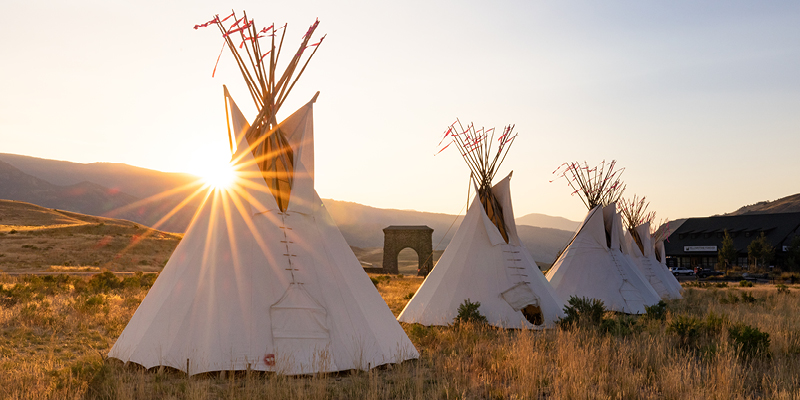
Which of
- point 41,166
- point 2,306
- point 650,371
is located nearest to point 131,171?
point 41,166

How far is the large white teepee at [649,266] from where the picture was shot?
21.8m

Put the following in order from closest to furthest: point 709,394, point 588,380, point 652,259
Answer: point 709,394
point 588,380
point 652,259

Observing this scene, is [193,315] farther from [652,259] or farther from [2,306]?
[652,259]

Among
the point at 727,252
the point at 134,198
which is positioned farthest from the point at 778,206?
the point at 134,198

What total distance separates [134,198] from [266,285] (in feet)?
492

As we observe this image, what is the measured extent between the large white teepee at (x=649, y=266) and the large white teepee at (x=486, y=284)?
1067cm

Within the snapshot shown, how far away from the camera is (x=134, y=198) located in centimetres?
13775

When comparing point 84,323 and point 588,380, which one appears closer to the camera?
point 588,380

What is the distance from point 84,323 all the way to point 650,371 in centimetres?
1041

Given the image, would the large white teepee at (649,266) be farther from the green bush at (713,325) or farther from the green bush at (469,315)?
the green bush at (469,315)

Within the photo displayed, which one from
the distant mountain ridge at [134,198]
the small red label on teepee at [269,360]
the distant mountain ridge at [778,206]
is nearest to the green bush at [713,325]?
the small red label on teepee at [269,360]

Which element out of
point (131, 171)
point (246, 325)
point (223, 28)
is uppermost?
point (131, 171)

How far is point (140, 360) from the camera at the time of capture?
6.21 m

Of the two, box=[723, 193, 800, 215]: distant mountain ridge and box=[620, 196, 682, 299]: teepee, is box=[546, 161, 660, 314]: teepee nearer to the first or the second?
box=[620, 196, 682, 299]: teepee
